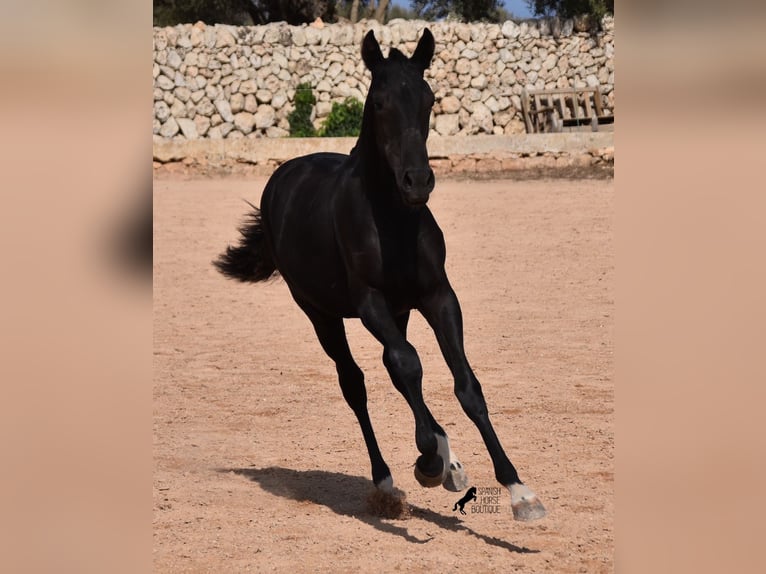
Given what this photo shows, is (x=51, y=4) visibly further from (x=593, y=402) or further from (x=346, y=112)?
(x=346, y=112)

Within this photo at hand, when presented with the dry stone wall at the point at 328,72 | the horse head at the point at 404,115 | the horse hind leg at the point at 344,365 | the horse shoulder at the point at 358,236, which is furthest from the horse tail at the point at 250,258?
the dry stone wall at the point at 328,72

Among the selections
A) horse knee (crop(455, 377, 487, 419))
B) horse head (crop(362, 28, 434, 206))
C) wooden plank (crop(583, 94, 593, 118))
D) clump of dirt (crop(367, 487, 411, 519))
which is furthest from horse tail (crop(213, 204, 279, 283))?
wooden plank (crop(583, 94, 593, 118))

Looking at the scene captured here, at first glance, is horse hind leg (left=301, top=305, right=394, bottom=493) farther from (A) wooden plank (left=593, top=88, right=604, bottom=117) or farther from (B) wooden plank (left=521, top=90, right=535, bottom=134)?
(A) wooden plank (left=593, top=88, right=604, bottom=117)

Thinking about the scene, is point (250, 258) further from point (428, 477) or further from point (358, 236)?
point (428, 477)

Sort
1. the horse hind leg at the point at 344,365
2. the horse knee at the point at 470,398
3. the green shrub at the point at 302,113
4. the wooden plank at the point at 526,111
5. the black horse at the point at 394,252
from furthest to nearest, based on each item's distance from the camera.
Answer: the wooden plank at the point at 526,111 < the green shrub at the point at 302,113 < the horse hind leg at the point at 344,365 < the horse knee at the point at 470,398 < the black horse at the point at 394,252

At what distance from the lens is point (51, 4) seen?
1012 mm

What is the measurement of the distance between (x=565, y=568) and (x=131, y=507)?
10.3ft

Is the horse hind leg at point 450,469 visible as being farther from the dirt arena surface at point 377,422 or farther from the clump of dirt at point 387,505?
the clump of dirt at point 387,505

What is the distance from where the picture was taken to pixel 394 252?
4.35m

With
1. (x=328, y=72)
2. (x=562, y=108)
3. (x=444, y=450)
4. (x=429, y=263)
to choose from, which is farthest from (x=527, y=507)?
(x=328, y=72)

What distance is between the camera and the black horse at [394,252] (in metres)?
4.02

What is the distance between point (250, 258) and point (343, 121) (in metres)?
15.9

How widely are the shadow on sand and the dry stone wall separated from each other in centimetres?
1810

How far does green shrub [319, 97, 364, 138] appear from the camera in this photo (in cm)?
2164
